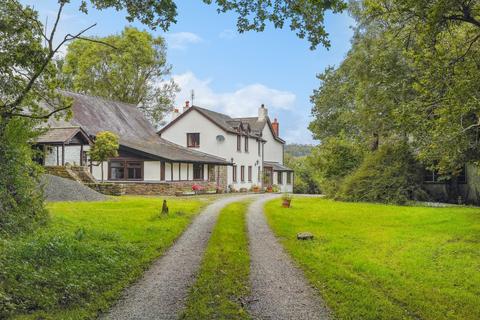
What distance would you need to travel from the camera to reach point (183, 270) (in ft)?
26.6

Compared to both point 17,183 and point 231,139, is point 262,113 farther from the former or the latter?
point 17,183

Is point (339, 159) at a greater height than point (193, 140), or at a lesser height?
lesser

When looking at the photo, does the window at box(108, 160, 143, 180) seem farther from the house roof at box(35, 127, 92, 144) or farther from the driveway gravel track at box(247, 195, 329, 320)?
the driveway gravel track at box(247, 195, 329, 320)

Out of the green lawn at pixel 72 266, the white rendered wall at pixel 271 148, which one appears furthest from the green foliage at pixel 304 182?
the green lawn at pixel 72 266

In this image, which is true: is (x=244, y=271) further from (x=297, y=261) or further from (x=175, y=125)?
(x=175, y=125)

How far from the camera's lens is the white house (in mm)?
38844

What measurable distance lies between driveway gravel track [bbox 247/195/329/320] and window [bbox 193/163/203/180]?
24.0m

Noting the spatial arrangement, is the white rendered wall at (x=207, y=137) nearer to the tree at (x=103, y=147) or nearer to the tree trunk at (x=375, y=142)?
the tree at (x=103, y=147)

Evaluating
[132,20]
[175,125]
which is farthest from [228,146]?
[132,20]

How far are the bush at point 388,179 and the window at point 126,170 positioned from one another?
1404cm

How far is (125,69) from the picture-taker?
43.5 m

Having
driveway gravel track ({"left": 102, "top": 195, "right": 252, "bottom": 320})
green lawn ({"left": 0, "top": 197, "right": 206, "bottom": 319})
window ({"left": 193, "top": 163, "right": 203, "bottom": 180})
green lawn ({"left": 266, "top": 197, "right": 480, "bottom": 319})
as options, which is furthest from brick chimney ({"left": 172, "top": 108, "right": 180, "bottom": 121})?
driveway gravel track ({"left": 102, "top": 195, "right": 252, "bottom": 320})

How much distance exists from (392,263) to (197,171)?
88.0 ft

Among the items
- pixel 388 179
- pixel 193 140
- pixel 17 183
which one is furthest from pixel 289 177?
pixel 17 183
